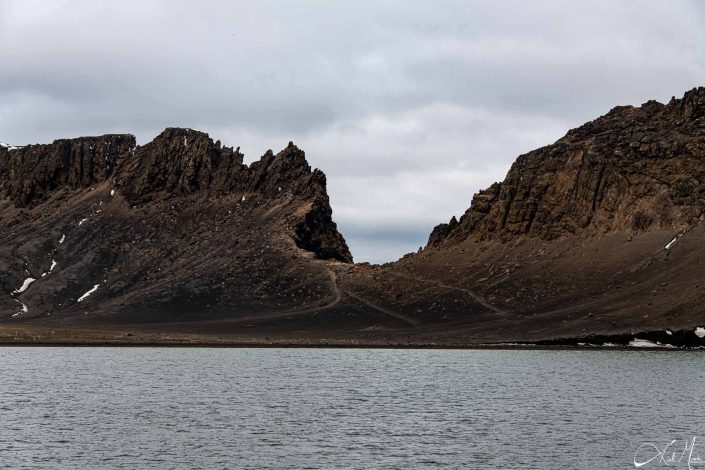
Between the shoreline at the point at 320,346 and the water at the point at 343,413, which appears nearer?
the water at the point at 343,413

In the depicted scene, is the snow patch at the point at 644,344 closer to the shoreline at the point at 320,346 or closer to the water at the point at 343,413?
the shoreline at the point at 320,346

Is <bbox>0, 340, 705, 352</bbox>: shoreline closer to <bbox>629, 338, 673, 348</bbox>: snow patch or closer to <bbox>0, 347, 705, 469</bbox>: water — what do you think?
<bbox>629, 338, 673, 348</bbox>: snow patch

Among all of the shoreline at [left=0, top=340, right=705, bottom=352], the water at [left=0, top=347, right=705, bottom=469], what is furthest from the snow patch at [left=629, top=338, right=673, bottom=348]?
the water at [left=0, top=347, right=705, bottom=469]

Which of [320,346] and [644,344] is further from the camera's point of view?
[320,346]

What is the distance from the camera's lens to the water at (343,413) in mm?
55375

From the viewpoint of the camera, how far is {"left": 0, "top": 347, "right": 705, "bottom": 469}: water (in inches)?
2180

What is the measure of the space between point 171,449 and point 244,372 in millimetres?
61556

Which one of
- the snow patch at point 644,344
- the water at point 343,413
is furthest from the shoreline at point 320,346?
the water at point 343,413

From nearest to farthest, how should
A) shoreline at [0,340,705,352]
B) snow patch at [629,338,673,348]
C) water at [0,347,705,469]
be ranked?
water at [0,347,705,469] < snow patch at [629,338,673,348] < shoreline at [0,340,705,352]

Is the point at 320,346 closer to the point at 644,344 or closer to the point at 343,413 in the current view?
the point at 644,344

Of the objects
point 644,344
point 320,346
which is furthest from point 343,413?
point 320,346

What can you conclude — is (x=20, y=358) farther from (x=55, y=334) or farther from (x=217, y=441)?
(x=217, y=441)

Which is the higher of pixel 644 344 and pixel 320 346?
pixel 644 344

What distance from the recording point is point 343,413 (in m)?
76.0
